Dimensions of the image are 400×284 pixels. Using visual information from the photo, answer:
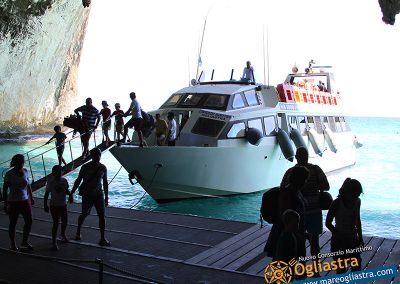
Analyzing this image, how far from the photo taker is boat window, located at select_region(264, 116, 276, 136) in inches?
625

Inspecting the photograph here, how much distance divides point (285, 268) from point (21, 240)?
17.2ft

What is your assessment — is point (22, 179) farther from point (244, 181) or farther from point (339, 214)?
point (244, 181)

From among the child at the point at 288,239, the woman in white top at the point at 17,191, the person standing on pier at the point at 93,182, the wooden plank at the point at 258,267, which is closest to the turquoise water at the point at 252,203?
the person standing on pier at the point at 93,182

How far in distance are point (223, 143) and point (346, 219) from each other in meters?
9.32

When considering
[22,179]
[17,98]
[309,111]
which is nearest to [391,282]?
[22,179]

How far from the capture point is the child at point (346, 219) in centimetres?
496

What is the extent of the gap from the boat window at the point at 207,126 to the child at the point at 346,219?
31.0ft

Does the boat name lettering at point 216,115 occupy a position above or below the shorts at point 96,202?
above

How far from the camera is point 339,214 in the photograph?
5.02 m

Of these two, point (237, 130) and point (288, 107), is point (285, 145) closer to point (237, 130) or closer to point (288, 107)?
point (288, 107)

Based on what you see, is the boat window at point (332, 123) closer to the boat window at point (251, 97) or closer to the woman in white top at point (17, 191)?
the boat window at point (251, 97)

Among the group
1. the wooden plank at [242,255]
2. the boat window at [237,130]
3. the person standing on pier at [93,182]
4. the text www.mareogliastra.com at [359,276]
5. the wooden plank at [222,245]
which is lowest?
the wooden plank at [222,245]

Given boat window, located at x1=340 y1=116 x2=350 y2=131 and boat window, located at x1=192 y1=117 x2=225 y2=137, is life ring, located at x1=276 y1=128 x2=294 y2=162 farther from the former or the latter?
boat window, located at x1=340 y1=116 x2=350 y2=131

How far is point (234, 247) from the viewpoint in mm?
7465
